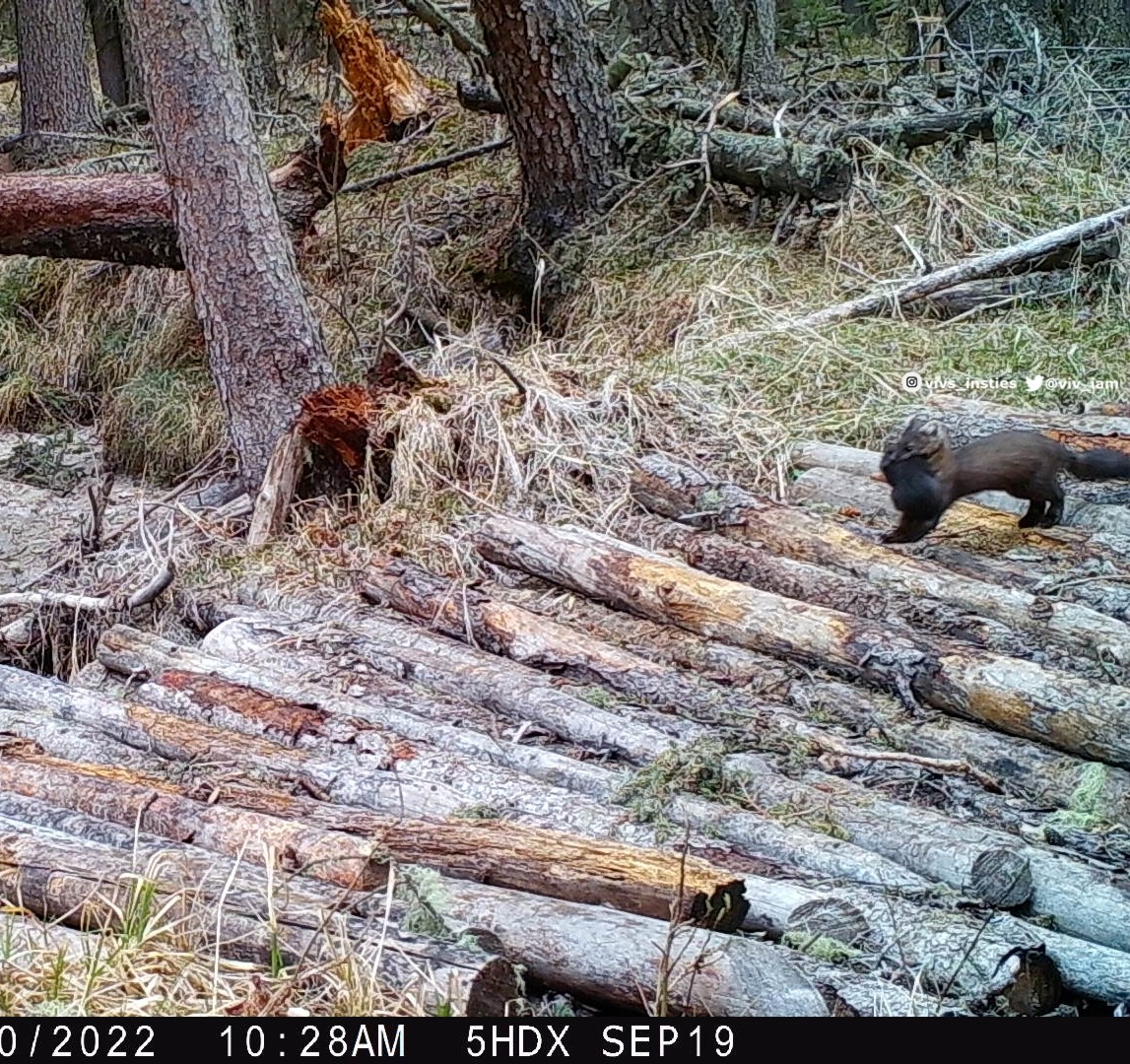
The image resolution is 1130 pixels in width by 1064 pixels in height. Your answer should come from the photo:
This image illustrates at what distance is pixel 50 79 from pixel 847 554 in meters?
7.75

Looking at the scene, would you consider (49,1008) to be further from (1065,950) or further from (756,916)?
(1065,950)

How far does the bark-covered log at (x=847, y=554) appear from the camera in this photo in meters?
3.86

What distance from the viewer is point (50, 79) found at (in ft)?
32.5

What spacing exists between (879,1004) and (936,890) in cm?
50

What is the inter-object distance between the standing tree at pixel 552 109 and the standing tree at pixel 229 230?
1.87 meters

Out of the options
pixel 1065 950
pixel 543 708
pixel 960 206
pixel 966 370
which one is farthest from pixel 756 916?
pixel 960 206

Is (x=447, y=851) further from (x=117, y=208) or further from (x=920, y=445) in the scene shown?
(x=117, y=208)

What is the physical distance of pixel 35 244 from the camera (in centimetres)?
734

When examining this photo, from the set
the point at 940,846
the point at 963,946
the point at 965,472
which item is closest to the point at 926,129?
the point at 965,472

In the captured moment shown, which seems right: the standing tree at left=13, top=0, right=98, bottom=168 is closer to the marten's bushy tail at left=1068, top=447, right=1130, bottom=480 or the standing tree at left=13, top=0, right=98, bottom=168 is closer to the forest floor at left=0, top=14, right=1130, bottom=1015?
the forest floor at left=0, top=14, right=1130, bottom=1015

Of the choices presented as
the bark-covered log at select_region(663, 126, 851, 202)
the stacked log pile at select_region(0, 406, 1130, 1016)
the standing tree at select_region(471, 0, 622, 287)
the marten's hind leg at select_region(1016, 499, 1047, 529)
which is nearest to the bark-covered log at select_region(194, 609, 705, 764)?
the stacked log pile at select_region(0, 406, 1130, 1016)

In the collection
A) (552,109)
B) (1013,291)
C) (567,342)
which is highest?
(552,109)

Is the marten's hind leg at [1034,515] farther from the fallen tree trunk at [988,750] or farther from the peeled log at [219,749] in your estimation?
the peeled log at [219,749]

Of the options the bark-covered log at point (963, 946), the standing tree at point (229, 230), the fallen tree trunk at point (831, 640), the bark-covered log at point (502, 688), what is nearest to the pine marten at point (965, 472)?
the fallen tree trunk at point (831, 640)
